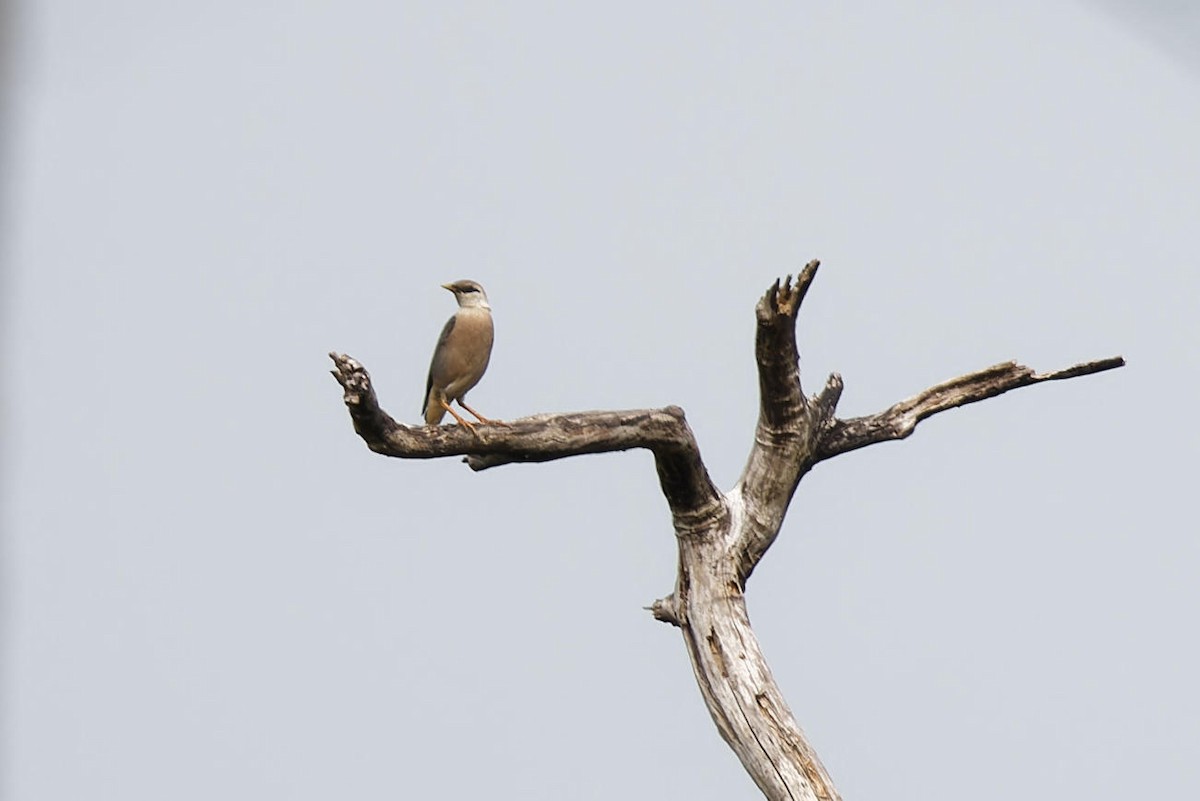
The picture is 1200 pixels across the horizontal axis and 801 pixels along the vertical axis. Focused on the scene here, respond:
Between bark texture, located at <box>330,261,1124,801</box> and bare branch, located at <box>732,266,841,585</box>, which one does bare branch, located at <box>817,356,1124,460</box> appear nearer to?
bark texture, located at <box>330,261,1124,801</box>

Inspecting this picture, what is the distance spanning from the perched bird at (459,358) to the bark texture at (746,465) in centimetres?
83

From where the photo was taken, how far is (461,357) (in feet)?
23.6

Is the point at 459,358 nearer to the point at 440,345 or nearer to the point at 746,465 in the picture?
the point at 440,345

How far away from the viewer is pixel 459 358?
23.6 ft

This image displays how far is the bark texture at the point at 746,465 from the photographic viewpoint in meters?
6.28

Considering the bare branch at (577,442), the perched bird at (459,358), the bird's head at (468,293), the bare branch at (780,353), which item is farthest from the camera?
the bird's head at (468,293)

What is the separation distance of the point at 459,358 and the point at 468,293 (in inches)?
20.1

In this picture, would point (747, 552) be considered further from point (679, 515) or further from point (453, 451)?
point (453, 451)

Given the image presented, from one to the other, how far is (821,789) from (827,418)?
169 cm

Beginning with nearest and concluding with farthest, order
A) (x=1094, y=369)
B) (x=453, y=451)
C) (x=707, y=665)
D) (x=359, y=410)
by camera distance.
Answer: (x=359, y=410)
(x=453, y=451)
(x=707, y=665)
(x=1094, y=369)

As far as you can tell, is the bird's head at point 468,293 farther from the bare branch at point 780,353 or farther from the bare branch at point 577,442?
the bare branch at point 780,353

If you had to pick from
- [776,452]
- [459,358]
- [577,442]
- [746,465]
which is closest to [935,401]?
[776,452]

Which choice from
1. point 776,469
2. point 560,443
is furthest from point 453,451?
point 776,469

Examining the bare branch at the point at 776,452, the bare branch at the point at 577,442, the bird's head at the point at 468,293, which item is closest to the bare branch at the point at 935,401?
the bare branch at the point at 776,452
